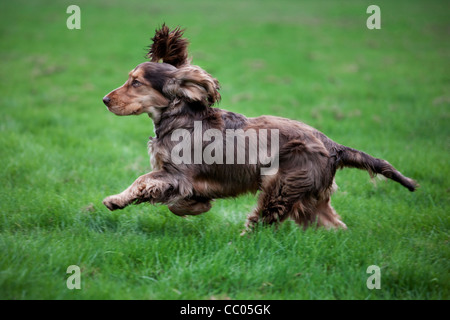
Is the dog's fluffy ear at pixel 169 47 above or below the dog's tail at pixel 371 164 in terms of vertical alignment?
above

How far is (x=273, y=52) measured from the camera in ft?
47.8

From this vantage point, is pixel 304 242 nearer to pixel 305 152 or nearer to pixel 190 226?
pixel 305 152

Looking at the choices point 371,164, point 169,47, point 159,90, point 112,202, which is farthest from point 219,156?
point 371,164

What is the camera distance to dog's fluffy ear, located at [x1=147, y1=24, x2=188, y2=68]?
14.5 feet

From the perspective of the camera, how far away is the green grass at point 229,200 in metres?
3.50

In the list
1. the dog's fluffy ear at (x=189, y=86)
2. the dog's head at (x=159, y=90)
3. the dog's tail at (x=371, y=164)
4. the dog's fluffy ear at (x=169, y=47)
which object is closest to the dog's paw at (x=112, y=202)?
the dog's head at (x=159, y=90)

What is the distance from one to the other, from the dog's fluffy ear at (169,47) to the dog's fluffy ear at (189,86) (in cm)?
37

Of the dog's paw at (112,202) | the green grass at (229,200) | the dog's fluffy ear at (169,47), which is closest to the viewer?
the green grass at (229,200)

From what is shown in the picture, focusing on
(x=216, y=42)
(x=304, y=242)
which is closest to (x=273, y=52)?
(x=216, y=42)

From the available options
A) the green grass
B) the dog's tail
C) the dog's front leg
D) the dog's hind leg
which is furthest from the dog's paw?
the dog's tail

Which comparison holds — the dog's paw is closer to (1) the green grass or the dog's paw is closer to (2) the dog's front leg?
(2) the dog's front leg

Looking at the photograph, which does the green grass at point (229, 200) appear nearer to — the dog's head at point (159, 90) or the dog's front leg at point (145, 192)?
the dog's front leg at point (145, 192)

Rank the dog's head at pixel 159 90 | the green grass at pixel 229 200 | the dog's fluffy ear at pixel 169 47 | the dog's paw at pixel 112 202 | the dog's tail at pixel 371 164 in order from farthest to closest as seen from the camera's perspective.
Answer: the dog's fluffy ear at pixel 169 47 → the dog's head at pixel 159 90 → the dog's tail at pixel 371 164 → the dog's paw at pixel 112 202 → the green grass at pixel 229 200
